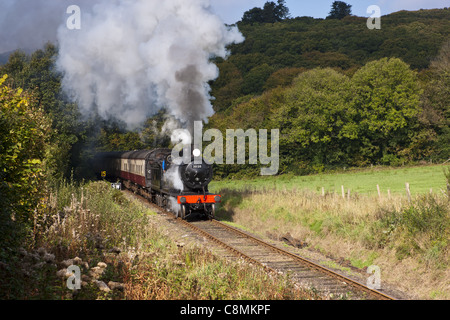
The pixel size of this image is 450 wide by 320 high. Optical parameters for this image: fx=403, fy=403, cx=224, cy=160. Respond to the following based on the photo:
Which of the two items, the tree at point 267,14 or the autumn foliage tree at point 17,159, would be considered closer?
the autumn foliage tree at point 17,159

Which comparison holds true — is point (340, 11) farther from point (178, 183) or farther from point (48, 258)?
point (48, 258)

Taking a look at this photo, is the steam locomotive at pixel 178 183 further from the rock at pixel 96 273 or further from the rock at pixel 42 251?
the rock at pixel 96 273

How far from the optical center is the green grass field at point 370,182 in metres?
26.8

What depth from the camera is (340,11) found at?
122m

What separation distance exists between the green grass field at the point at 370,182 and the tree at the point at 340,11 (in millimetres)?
91433

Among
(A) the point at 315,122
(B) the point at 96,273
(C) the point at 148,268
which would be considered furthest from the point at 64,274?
(A) the point at 315,122

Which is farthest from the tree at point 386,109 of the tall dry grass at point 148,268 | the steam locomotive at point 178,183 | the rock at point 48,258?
the rock at point 48,258

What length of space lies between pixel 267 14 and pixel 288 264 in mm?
121074

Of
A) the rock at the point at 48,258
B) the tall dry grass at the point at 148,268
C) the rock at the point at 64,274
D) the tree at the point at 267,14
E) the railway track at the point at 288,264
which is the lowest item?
the railway track at the point at 288,264

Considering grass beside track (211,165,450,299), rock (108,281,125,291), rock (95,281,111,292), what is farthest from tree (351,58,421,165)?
rock (95,281,111,292)

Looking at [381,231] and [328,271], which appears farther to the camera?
[381,231]

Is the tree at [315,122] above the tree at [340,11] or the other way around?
the other way around

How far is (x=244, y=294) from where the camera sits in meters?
7.35
